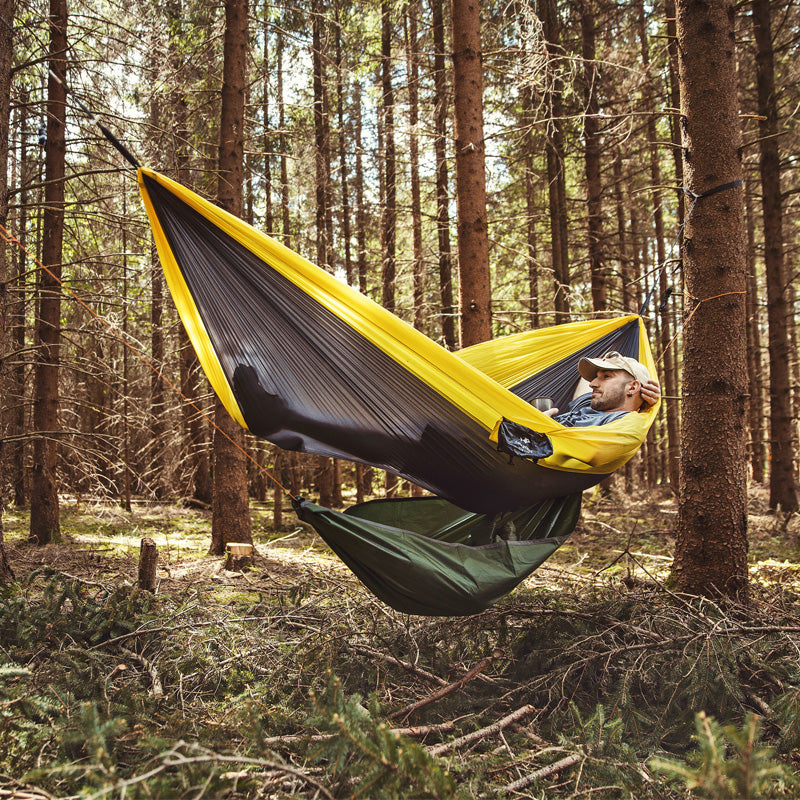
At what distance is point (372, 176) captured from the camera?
36.2ft

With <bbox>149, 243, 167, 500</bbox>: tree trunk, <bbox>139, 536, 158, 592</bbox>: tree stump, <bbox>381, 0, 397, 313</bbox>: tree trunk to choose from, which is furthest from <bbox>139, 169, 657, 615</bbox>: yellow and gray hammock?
<bbox>381, 0, 397, 313</bbox>: tree trunk

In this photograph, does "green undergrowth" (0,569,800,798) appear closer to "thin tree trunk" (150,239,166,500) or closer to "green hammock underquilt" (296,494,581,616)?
"green hammock underquilt" (296,494,581,616)

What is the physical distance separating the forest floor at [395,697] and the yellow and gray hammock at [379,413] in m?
0.45

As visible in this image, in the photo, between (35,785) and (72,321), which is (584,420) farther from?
Result: (72,321)

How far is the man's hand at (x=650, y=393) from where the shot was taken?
2.80 m

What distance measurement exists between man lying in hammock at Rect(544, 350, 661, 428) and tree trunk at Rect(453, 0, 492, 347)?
4.64ft

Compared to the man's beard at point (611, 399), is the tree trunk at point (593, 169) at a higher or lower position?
higher

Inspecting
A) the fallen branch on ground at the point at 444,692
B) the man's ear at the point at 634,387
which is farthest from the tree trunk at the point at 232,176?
the man's ear at the point at 634,387

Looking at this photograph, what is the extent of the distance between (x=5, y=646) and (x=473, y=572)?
197 cm

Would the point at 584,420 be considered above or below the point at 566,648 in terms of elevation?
above

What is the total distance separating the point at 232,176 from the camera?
526cm

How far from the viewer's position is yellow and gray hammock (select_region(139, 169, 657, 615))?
2.20m

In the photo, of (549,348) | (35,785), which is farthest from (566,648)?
(35,785)

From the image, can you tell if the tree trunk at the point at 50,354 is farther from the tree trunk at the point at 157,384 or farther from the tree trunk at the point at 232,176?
the tree trunk at the point at 232,176
